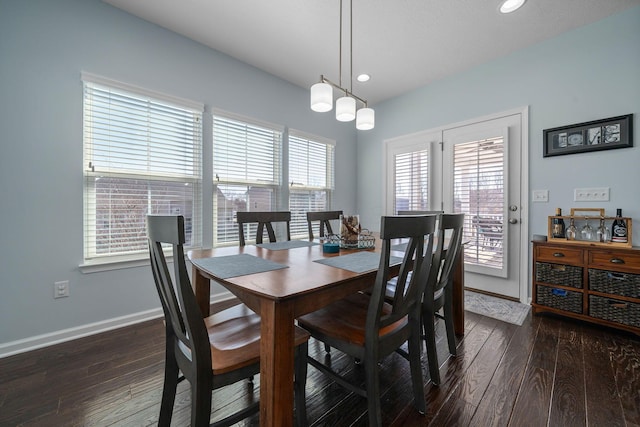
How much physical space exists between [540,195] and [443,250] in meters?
2.00

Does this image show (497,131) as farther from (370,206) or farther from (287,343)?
(287,343)

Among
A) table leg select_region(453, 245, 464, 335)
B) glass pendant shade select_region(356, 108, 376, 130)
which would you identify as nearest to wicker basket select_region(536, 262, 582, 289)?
table leg select_region(453, 245, 464, 335)

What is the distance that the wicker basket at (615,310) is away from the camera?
206 centimetres

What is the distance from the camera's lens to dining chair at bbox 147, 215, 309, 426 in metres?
0.92

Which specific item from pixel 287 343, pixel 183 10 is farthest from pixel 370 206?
pixel 287 343

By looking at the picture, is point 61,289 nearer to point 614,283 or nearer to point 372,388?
point 372,388

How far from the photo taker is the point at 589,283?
7.43 ft

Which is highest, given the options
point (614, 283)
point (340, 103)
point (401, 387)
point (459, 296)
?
point (340, 103)

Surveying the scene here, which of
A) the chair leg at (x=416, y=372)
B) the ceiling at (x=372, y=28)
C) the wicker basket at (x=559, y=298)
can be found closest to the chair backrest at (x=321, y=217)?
the chair leg at (x=416, y=372)

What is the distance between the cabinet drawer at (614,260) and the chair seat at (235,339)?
260 centimetres

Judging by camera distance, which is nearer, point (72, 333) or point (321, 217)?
point (72, 333)

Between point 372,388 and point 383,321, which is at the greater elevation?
point 383,321

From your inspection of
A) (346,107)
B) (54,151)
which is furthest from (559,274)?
(54,151)

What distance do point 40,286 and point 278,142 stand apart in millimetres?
2610
